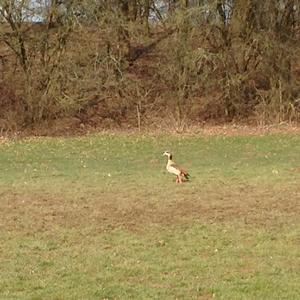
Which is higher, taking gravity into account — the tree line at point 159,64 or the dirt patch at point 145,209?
the tree line at point 159,64

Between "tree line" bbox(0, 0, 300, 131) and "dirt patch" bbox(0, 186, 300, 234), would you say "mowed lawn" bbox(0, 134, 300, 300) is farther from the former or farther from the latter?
"tree line" bbox(0, 0, 300, 131)

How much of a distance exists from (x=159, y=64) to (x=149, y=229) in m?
23.4

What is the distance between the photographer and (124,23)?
3212 cm

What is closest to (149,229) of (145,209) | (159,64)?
(145,209)

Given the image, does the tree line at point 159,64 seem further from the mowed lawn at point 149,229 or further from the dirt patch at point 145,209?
the dirt patch at point 145,209

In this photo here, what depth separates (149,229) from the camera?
34.2 ft

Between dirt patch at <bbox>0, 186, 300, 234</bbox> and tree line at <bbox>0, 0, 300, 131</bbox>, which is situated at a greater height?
tree line at <bbox>0, 0, 300, 131</bbox>

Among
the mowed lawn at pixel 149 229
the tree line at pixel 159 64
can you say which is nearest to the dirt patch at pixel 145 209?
the mowed lawn at pixel 149 229

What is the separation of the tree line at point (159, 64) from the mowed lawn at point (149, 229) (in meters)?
11.2

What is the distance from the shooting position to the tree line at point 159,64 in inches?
1206

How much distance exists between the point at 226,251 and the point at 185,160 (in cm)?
1112

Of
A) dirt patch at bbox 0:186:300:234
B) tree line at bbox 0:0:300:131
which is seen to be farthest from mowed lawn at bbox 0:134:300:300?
tree line at bbox 0:0:300:131

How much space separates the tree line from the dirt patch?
1681cm

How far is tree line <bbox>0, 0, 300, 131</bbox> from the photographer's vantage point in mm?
30641
